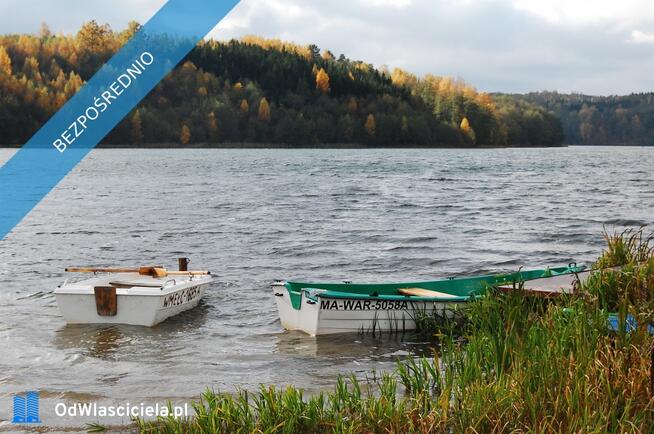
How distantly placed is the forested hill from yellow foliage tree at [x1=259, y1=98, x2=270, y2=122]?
10.1 inches

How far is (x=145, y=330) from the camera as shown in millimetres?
14445

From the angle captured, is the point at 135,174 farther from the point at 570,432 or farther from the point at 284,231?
the point at 570,432

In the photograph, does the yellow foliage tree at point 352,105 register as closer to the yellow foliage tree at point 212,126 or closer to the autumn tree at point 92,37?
the yellow foliage tree at point 212,126

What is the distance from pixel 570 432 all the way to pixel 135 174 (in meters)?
70.4

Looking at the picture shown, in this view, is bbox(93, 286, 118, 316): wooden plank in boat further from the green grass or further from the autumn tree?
the autumn tree

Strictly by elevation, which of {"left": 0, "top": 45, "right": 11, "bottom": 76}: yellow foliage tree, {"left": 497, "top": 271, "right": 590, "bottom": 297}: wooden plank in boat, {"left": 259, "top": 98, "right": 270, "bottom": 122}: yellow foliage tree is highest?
{"left": 0, "top": 45, "right": 11, "bottom": 76}: yellow foliage tree

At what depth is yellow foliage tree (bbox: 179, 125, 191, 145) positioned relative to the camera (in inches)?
6137

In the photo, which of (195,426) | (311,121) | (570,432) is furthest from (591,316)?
(311,121)

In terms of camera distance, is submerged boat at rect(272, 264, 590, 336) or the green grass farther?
submerged boat at rect(272, 264, 590, 336)

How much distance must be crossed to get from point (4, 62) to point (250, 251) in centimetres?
14098

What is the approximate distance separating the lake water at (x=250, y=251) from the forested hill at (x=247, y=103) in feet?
286

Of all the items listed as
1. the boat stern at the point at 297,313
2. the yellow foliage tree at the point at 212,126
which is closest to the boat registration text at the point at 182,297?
the boat stern at the point at 297,313

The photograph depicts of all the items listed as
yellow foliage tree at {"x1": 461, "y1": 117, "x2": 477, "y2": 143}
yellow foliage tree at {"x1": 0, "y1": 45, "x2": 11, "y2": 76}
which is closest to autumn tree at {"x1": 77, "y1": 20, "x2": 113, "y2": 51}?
yellow foliage tree at {"x1": 0, "y1": 45, "x2": 11, "y2": 76}

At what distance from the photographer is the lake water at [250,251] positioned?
12086mm
